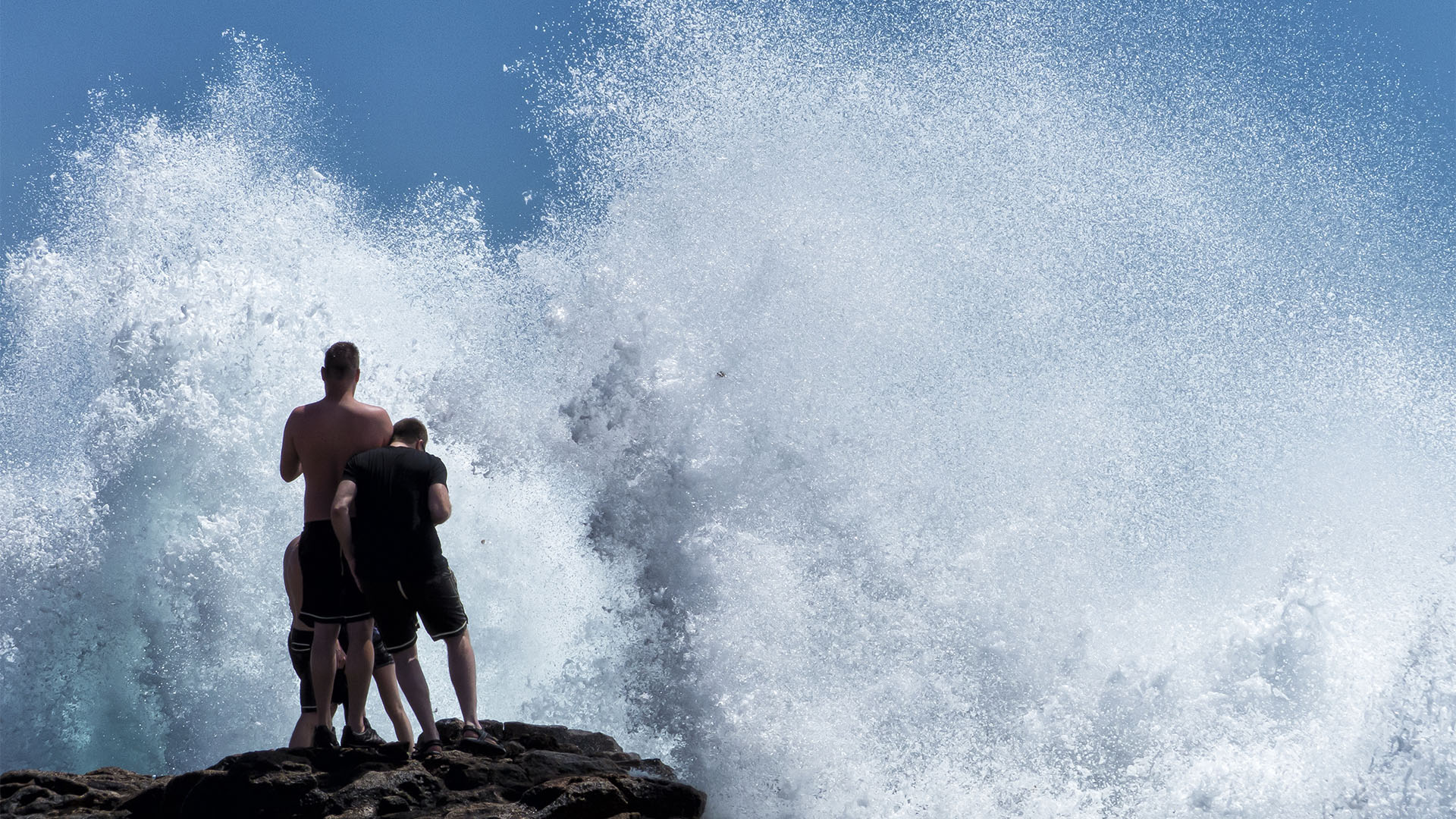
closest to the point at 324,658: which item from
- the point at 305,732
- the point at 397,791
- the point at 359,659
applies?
the point at 359,659

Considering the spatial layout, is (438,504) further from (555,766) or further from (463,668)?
(555,766)

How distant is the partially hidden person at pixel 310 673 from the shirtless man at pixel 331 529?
88 millimetres

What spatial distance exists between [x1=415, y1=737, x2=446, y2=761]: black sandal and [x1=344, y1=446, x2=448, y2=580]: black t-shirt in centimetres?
92

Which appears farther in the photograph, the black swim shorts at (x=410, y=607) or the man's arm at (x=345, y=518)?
the black swim shorts at (x=410, y=607)

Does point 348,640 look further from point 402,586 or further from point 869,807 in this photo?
point 869,807

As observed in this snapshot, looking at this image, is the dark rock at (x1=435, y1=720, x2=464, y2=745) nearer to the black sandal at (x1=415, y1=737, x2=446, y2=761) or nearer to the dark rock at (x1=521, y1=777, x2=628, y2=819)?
the black sandal at (x1=415, y1=737, x2=446, y2=761)

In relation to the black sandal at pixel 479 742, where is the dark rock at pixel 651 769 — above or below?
above

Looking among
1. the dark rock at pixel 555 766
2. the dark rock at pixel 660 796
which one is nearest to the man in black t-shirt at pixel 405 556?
the dark rock at pixel 555 766

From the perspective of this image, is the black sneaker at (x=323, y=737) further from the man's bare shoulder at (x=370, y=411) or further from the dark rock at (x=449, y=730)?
the man's bare shoulder at (x=370, y=411)

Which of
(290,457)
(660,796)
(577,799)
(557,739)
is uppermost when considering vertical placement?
(290,457)

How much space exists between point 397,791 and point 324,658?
0.81 metres

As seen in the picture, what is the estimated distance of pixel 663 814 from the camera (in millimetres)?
5598

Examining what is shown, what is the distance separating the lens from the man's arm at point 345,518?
16.9ft

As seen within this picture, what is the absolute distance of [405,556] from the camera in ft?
17.5
